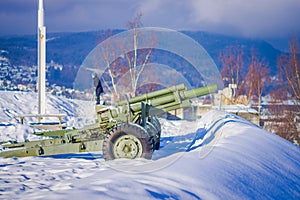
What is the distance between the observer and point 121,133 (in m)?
7.28

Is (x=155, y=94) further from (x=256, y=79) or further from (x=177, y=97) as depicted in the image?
(x=256, y=79)

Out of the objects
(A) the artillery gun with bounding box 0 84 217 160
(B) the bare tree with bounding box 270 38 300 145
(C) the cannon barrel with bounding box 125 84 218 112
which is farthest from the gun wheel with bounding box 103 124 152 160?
(B) the bare tree with bounding box 270 38 300 145

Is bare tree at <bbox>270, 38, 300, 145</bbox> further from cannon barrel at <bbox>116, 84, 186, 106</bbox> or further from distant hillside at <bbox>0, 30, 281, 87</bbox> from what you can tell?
cannon barrel at <bbox>116, 84, 186, 106</bbox>

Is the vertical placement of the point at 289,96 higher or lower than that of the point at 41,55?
lower

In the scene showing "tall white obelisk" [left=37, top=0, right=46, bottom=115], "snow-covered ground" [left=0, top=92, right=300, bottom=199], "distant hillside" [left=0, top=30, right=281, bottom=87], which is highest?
"distant hillside" [left=0, top=30, right=281, bottom=87]

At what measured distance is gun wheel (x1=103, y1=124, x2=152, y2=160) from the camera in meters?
7.27

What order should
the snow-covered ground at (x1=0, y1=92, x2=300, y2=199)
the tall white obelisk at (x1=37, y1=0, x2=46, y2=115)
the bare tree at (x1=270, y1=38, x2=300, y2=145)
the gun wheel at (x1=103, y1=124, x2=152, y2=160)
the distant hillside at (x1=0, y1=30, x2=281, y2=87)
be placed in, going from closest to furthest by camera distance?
the snow-covered ground at (x1=0, y1=92, x2=300, y2=199) < the gun wheel at (x1=103, y1=124, x2=152, y2=160) < the tall white obelisk at (x1=37, y1=0, x2=46, y2=115) < the bare tree at (x1=270, y1=38, x2=300, y2=145) < the distant hillside at (x1=0, y1=30, x2=281, y2=87)

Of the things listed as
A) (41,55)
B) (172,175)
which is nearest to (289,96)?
(41,55)

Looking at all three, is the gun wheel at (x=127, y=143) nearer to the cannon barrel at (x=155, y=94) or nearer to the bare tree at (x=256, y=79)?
the cannon barrel at (x=155, y=94)

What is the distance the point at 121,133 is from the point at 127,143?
0.72ft

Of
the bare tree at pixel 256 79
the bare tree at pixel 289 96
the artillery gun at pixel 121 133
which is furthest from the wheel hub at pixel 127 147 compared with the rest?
the bare tree at pixel 256 79

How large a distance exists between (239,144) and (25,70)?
2746 centimetres

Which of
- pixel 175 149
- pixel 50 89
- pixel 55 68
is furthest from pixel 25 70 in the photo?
pixel 175 149

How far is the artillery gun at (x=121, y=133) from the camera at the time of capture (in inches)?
287
